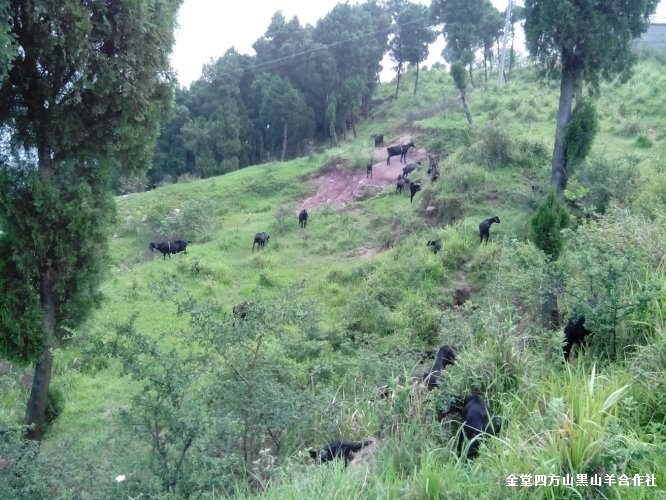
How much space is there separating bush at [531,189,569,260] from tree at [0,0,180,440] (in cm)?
642

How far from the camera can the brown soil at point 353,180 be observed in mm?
21594

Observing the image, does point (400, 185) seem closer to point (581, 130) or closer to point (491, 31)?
point (581, 130)

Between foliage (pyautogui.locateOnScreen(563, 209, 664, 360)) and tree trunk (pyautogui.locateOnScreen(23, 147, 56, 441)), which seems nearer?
foliage (pyautogui.locateOnScreen(563, 209, 664, 360))

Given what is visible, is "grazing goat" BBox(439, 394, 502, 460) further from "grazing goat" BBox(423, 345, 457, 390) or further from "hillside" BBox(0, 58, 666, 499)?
"grazing goat" BBox(423, 345, 457, 390)

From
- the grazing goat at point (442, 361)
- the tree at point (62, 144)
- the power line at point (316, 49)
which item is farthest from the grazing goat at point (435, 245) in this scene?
the power line at point (316, 49)

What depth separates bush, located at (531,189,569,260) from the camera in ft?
30.6

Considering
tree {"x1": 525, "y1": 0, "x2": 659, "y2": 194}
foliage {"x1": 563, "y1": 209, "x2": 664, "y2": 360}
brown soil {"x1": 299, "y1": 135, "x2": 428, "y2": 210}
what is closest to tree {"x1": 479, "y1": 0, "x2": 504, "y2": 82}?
brown soil {"x1": 299, "y1": 135, "x2": 428, "y2": 210}

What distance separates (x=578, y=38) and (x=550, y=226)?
6860 millimetres

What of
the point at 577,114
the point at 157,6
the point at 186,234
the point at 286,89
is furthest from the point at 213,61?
the point at 157,6

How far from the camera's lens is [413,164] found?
2102cm

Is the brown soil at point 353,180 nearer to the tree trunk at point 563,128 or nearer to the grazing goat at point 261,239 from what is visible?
the grazing goat at point 261,239

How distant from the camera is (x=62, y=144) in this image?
6.90 m

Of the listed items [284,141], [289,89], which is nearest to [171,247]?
[284,141]

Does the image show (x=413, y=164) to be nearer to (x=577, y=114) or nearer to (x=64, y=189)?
(x=577, y=114)
